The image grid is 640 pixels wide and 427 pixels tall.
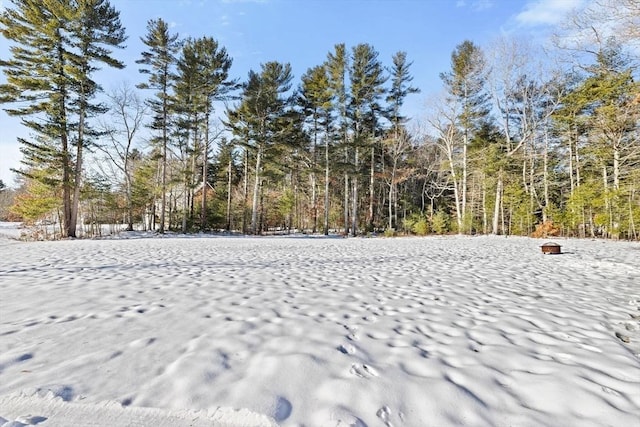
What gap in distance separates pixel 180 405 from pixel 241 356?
0.56 meters

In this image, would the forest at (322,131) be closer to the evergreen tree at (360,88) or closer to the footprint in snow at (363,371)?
the evergreen tree at (360,88)

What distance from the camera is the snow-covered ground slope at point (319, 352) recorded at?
1.52 metres

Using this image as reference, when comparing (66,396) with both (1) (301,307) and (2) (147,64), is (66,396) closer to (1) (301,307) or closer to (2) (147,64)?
(1) (301,307)

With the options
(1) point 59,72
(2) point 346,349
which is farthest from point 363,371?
(1) point 59,72

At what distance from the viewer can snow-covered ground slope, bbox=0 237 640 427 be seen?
1.52 metres

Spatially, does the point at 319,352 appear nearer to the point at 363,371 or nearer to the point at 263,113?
the point at 363,371

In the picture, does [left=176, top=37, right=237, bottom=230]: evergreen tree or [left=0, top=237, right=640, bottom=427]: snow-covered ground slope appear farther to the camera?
[left=176, top=37, right=237, bottom=230]: evergreen tree

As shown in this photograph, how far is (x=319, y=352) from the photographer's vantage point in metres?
2.15

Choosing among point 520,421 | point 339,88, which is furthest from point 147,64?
point 520,421

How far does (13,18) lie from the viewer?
41.8 ft

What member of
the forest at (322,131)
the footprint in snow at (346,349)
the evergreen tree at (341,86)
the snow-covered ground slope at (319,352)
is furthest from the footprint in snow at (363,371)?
the evergreen tree at (341,86)

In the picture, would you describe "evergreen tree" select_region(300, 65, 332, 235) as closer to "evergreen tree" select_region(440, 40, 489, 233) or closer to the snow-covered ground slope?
"evergreen tree" select_region(440, 40, 489, 233)

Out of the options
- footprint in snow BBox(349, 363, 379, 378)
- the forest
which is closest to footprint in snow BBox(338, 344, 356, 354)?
footprint in snow BBox(349, 363, 379, 378)

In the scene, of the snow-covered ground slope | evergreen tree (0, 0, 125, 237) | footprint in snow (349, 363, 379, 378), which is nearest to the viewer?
the snow-covered ground slope
